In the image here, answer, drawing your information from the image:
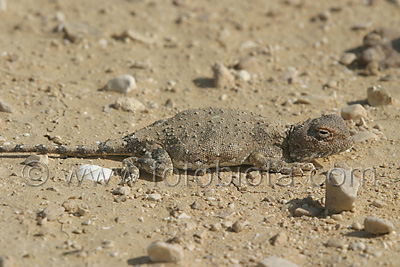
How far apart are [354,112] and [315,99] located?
0.96 meters

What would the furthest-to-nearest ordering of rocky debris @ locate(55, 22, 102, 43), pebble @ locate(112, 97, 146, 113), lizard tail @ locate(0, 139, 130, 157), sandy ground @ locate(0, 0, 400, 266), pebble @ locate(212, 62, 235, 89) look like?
rocky debris @ locate(55, 22, 102, 43)
pebble @ locate(212, 62, 235, 89)
pebble @ locate(112, 97, 146, 113)
lizard tail @ locate(0, 139, 130, 157)
sandy ground @ locate(0, 0, 400, 266)

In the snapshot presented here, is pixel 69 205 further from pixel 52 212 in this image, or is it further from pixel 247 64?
pixel 247 64

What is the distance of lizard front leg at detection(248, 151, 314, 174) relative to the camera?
7.27m

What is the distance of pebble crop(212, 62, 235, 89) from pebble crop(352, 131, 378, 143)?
2794 millimetres

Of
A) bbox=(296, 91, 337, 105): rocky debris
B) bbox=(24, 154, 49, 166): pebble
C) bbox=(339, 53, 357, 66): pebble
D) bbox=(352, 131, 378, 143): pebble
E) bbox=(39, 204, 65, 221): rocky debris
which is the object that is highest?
bbox=(339, 53, 357, 66): pebble

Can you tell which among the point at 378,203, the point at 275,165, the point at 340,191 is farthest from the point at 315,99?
the point at 340,191

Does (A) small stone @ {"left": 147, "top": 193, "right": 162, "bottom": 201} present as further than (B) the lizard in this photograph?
No

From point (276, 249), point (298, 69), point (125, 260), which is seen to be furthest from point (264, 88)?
point (125, 260)

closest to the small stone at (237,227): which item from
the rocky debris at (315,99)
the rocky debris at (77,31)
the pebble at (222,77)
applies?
the rocky debris at (315,99)

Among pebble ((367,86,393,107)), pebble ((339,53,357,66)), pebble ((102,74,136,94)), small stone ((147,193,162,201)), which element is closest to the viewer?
small stone ((147,193,162,201))

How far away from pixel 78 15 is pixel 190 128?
616 centimetres

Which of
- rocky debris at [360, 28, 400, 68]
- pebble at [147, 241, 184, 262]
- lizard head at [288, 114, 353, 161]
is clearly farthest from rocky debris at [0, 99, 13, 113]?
rocky debris at [360, 28, 400, 68]

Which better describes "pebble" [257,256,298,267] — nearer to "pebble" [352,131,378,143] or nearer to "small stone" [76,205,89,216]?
"small stone" [76,205,89,216]

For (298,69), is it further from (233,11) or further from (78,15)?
(78,15)
